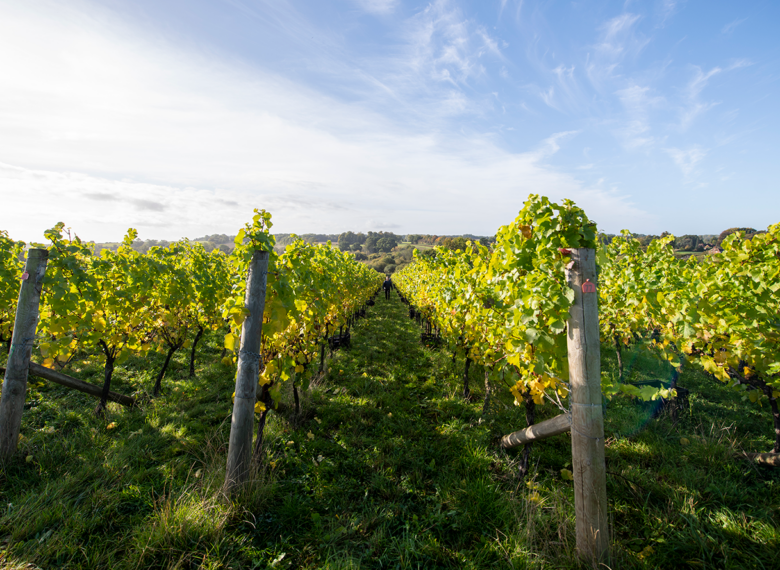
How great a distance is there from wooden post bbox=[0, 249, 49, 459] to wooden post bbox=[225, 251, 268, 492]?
2516 mm

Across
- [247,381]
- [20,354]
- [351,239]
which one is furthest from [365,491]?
[351,239]

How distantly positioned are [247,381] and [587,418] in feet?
9.28

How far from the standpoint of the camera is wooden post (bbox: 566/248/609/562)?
2.28 m

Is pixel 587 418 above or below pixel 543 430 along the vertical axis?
above

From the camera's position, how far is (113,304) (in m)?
4.75

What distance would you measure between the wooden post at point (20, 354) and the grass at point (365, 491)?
0.31 metres

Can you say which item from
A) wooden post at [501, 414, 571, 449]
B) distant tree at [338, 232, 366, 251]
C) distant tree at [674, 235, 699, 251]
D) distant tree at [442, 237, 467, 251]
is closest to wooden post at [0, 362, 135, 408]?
wooden post at [501, 414, 571, 449]

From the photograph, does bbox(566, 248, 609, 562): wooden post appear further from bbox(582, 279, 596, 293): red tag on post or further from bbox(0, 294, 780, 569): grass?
bbox(0, 294, 780, 569): grass

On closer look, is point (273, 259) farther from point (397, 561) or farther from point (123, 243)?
point (123, 243)

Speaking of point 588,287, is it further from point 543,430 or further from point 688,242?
point 688,242

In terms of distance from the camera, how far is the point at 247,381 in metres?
2.98

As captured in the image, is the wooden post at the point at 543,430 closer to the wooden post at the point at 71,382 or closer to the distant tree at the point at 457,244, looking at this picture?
the distant tree at the point at 457,244

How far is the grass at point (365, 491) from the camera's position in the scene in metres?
2.48

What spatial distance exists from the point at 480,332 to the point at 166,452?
4.34 metres
